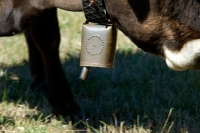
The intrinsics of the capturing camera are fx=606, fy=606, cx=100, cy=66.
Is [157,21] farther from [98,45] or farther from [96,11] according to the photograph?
[98,45]

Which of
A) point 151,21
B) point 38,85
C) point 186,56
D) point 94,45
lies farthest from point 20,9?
point 38,85

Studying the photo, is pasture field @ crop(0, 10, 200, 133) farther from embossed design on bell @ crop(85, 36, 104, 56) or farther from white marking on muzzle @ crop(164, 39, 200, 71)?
white marking on muzzle @ crop(164, 39, 200, 71)

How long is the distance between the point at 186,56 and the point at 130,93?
4.44 feet

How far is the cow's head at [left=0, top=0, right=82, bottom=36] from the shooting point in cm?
267

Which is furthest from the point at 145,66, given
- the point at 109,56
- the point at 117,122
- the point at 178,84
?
the point at 109,56

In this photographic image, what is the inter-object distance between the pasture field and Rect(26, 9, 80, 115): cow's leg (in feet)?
0.29

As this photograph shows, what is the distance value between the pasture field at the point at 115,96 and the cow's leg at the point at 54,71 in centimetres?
9

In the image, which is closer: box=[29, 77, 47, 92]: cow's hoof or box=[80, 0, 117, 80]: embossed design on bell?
box=[80, 0, 117, 80]: embossed design on bell

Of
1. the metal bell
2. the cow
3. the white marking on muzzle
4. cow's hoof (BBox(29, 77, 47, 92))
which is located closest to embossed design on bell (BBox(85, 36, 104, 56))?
the metal bell

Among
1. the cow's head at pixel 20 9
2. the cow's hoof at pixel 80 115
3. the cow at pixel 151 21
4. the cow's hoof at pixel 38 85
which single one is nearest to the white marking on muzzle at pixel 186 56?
the cow at pixel 151 21

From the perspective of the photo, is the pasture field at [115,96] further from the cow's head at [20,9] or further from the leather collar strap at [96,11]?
the leather collar strap at [96,11]

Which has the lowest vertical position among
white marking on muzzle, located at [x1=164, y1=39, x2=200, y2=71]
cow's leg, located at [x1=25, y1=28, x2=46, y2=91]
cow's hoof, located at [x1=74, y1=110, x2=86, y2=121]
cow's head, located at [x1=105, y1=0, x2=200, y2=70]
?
cow's hoof, located at [x1=74, y1=110, x2=86, y2=121]

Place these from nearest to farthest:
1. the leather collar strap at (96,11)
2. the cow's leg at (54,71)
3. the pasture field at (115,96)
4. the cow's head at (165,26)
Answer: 1. the cow's head at (165,26)
2. the leather collar strap at (96,11)
3. the pasture field at (115,96)
4. the cow's leg at (54,71)

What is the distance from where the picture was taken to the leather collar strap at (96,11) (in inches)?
98.8
